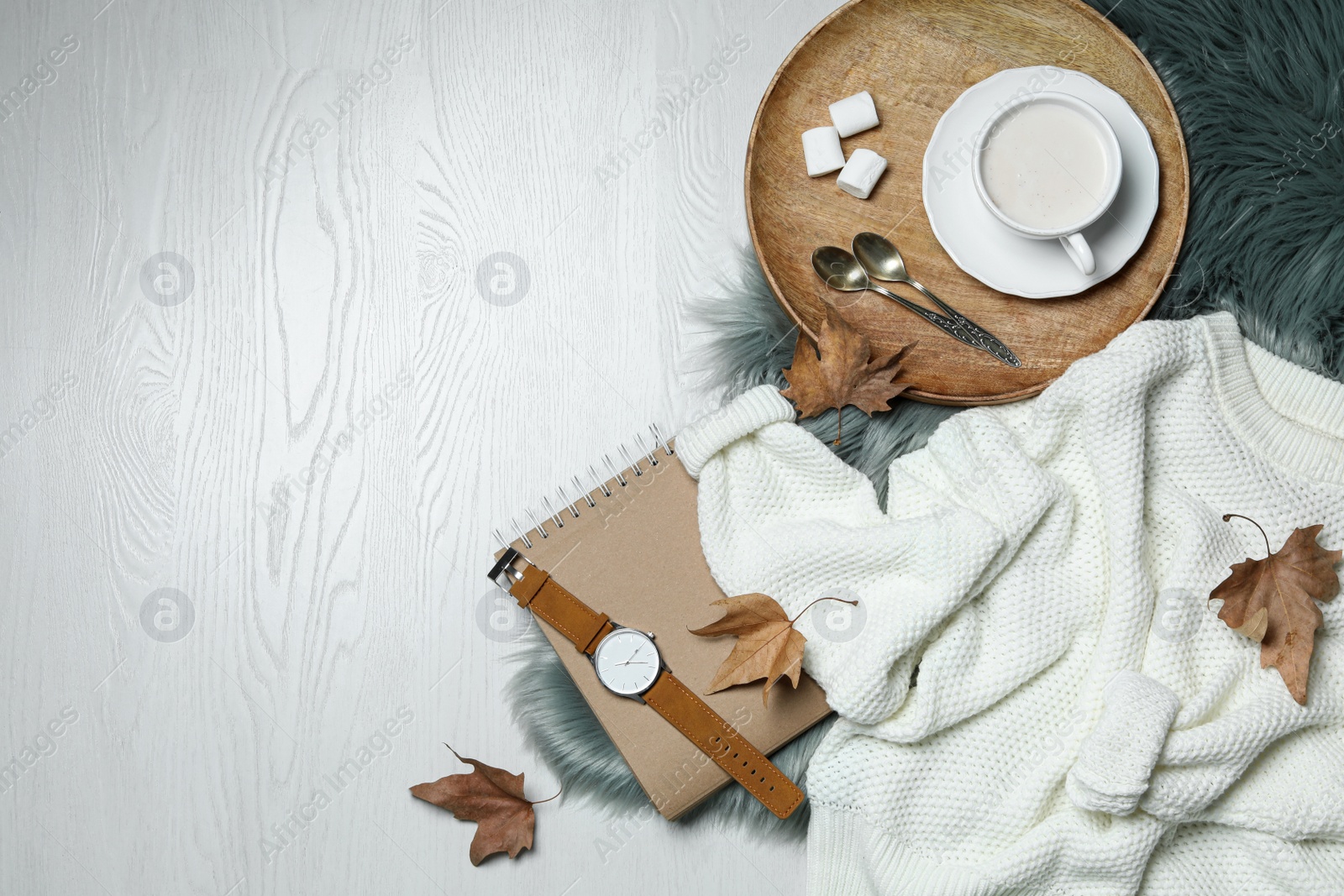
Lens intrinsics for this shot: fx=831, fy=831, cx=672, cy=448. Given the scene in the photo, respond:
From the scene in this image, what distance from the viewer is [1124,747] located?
83 centimetres

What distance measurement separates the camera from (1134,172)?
3.00ft

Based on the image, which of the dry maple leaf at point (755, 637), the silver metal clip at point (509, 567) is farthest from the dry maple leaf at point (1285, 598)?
the silver metal clip at point (509, 567)

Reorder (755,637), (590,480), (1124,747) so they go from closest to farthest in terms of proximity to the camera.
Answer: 1. (1124,747)
2. (755,637)
3. (590,480)

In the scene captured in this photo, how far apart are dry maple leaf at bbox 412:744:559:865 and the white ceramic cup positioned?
33.4 inches

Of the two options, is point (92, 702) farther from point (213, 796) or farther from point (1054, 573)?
point (1054, 573)

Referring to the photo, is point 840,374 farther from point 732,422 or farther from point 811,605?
point 811,605

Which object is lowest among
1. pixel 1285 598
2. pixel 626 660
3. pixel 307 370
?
pixel 1285 598

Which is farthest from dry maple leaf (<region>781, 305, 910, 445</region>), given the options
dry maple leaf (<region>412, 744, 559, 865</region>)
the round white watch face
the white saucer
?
dry maple leaf (<region>412, 744, 559, 865</region>)

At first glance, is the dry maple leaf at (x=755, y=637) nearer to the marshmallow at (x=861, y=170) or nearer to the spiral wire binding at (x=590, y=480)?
the spiral wire binding at (x=590, y=480)

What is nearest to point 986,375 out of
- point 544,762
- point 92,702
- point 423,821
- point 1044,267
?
point 1044,267

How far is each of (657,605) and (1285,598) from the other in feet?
2.20

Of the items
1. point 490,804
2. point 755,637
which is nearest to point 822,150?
point 755,637

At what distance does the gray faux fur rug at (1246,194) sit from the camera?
96 centimetres

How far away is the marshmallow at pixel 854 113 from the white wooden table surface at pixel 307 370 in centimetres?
16
